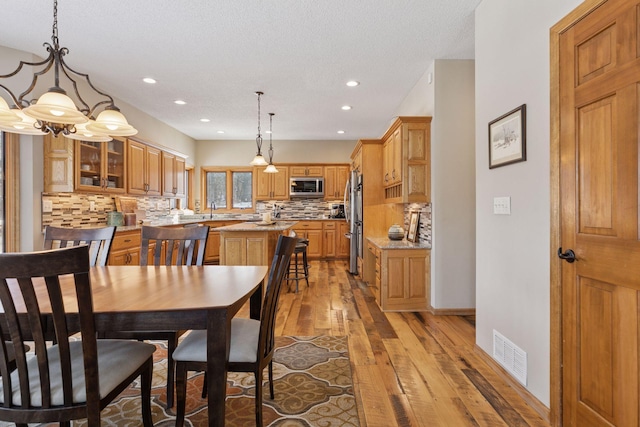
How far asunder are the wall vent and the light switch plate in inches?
32.9

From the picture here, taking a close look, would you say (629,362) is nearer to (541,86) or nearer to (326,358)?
(541,86)

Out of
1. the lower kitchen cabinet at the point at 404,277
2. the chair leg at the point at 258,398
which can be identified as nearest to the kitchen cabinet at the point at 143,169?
the lower kitchen cabinet at the point at 404,277

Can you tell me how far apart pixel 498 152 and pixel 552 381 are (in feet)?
4.56

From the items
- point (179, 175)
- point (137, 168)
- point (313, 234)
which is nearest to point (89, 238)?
point (137, 168)

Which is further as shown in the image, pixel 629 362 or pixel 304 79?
pixel 304 79

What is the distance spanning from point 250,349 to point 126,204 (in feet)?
13.8

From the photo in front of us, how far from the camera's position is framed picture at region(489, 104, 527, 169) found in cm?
192

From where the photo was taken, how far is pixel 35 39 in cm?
302

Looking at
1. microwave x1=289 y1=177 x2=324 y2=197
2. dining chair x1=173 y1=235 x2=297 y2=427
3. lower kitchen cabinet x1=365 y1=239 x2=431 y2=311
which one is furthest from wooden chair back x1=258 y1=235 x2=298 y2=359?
microwave x1=289 y1=177 x2=324 y2=197

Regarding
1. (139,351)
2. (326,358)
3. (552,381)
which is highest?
(139,351)

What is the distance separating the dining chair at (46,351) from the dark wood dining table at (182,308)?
113mm

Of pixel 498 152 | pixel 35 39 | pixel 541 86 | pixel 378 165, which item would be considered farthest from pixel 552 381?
pixel 35 39

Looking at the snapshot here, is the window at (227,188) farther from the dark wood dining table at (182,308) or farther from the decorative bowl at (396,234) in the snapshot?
the dark wood dining table at (182,308)

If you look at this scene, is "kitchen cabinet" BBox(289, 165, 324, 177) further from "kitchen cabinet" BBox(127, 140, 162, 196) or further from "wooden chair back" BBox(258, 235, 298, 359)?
"wooden chair back" BBox(258, 235, 298, 359)
